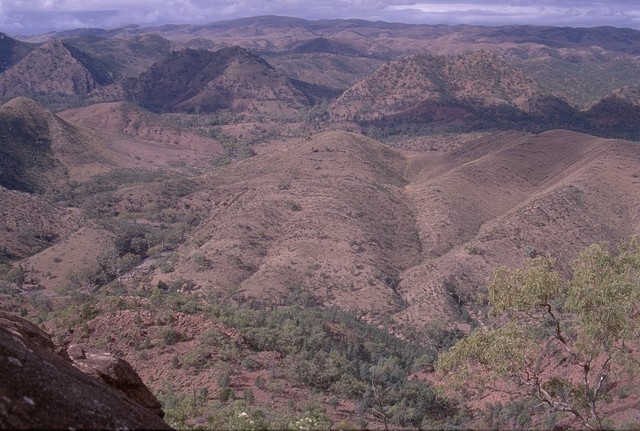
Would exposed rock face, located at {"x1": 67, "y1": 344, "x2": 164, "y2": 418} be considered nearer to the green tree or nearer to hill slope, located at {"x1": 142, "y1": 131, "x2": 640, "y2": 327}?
the green tree

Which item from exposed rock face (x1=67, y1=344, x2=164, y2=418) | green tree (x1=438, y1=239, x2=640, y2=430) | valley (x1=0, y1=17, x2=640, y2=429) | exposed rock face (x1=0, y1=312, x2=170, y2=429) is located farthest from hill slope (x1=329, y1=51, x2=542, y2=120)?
exposed rock face (x1=0, y1=312, x2=170, y2=429)

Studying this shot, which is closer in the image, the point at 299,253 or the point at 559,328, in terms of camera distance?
the point at 559,328

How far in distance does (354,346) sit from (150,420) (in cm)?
2693

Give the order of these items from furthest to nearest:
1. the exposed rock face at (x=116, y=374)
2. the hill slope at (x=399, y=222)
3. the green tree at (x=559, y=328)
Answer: the hill slope at (x=399, y=222), the exposed rock face at (x=116, y=374), the green tree at (x=559, y=328)

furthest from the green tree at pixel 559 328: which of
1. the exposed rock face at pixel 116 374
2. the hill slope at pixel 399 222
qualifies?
the hill slope at pixel 399 222

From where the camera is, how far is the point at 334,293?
5403 centimetres

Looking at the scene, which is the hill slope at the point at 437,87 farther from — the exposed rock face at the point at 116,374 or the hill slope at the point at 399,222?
the exposed rock face at the point at 116,374

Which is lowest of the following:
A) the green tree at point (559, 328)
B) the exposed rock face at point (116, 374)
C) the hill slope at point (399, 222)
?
the hill slope at point (399, 222)

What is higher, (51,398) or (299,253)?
(51,398)

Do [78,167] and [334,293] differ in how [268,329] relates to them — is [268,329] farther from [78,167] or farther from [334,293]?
[78,167]

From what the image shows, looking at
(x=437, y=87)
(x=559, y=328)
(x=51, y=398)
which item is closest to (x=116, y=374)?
(x=51, y=398)

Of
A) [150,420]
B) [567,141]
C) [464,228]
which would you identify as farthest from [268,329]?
[567,141]

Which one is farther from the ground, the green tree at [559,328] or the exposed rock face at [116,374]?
the green tree at [559,328]

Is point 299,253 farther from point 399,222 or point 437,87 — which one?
point 437,87
